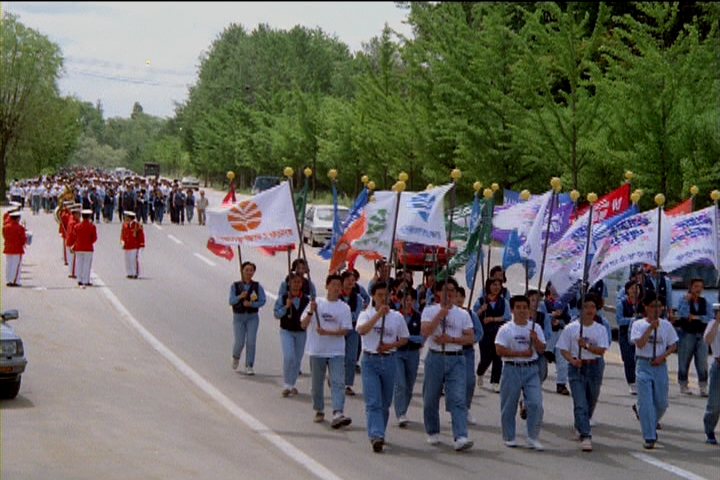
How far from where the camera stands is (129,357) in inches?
755

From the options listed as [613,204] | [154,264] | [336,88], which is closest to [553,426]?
[613,204]

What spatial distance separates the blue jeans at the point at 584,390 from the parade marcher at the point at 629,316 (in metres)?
2.94

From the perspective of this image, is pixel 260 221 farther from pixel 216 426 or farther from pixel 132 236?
pixel 132 236

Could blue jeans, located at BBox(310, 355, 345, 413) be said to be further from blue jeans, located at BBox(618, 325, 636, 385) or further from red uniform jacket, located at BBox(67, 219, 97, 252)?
red uniform jacket, located at BBox(67, 219, 97, 252)

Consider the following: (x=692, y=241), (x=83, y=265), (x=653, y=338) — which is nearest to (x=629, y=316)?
(x=692, y=241)

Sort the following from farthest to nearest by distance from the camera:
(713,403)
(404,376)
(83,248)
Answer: (83,248) → (404,376) → (713,403)

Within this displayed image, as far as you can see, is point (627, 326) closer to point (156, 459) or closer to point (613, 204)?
point (613, 204)

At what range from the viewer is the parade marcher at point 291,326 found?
15.9m

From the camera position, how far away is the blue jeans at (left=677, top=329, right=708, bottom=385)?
17234 mm

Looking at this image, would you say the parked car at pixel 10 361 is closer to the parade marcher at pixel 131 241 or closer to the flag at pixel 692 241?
the flag at pixel 692 241

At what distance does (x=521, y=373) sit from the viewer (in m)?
13.5

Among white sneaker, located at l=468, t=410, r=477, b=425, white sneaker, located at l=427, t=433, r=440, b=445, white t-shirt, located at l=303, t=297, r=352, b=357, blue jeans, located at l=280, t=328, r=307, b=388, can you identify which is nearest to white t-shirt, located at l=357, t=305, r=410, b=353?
white t-shirt, located at l=303, t=297, r=352, b=357

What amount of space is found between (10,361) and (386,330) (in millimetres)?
4381

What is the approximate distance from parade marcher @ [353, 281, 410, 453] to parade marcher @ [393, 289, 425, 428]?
30.1 inches
